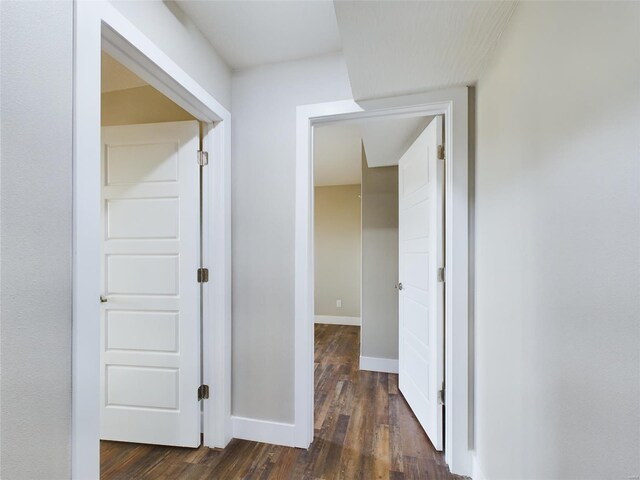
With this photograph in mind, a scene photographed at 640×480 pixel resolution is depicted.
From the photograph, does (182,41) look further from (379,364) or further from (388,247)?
(379,364)

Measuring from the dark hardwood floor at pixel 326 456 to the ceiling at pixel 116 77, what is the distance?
2.41 m

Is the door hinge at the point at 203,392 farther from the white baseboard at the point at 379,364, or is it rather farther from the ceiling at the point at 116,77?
the ceiling at the point at 116,77

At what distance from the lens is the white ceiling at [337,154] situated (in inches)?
122

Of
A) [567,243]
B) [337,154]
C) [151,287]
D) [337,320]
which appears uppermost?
[337,154]

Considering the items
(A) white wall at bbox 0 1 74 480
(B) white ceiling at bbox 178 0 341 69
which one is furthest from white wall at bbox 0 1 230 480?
(B) white ceiling at bbox 178 0 341 69

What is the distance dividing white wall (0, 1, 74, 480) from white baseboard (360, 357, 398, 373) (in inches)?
102

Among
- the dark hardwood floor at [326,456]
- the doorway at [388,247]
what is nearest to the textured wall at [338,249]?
the doorway at [388,247]

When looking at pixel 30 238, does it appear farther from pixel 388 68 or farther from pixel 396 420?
pixel 396 420

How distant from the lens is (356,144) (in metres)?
3.47

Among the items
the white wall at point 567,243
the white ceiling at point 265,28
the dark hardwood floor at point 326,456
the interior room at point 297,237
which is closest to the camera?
the white wall at point 567,243

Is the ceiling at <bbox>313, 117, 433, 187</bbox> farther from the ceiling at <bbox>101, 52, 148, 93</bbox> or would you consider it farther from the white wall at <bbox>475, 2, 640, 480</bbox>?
the ceiling at <bbox>101, 52, 148, 93</bbox>

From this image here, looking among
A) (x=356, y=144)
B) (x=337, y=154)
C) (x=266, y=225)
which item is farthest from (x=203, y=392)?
(x=337, y=154)

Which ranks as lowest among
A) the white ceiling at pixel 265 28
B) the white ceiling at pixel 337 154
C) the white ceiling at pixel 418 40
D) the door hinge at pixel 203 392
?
the door hinge at pixel 203 392

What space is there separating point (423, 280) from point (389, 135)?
120cm
